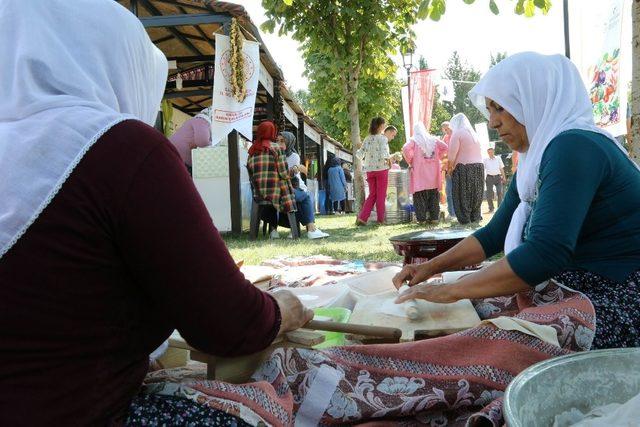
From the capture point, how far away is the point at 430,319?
196 centimetres

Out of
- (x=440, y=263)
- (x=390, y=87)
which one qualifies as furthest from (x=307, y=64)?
(x=440, y=263)

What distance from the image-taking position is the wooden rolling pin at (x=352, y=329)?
4.93ft

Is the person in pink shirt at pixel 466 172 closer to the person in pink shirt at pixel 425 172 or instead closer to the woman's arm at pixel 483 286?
the person in pink shirt at pixel 425 172

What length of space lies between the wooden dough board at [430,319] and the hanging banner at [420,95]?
10.1 meters

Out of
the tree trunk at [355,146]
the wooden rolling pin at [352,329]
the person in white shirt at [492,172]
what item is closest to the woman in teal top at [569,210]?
the wooden rolling pin at [352,329]

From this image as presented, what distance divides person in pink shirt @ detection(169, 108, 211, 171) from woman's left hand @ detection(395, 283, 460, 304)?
6.28 meters

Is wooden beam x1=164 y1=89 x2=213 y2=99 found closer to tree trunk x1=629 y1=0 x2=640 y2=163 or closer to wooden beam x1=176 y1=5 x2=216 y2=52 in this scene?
wooden beam x1=176 y1=5 x2=216 y2=52

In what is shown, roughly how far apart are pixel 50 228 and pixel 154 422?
0.43 m

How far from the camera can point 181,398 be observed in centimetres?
109

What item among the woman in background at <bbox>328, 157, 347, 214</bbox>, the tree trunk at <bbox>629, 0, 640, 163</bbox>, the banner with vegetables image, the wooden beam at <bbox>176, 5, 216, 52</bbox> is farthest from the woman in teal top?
the woman in background at <bbox>328, 157, 347, 214</bbox>

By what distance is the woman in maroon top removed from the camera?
885 millimetres

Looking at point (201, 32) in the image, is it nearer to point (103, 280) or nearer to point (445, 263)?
point (445, 263)

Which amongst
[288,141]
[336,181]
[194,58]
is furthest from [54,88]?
[336,181]

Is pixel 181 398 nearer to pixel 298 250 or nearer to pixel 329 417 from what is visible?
pixel 329 417
